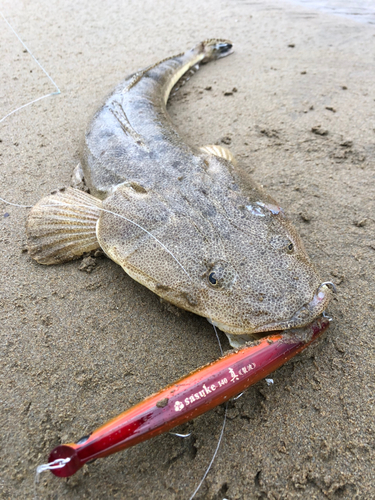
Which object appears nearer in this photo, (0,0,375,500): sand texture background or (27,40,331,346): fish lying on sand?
(0,0,375,500): sand texture background

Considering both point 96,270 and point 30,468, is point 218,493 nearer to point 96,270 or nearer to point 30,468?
point 30,468

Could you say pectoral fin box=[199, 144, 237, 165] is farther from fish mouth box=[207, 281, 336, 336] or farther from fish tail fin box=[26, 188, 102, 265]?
fish mouth box=[207, 281, 336, 336]

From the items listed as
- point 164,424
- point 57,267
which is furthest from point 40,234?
point 164,424

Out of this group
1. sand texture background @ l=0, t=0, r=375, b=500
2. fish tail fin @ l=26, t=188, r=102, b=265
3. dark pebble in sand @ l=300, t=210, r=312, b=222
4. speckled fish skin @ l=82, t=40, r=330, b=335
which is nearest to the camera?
sand texture background @ l=0, t=0, r=375, b=500

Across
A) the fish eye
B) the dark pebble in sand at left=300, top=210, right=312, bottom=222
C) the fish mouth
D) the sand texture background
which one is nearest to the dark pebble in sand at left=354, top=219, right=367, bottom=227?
the sand texture background

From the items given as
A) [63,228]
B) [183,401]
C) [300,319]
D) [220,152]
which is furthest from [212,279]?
[220,152]

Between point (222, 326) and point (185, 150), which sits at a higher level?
point (185, 150)

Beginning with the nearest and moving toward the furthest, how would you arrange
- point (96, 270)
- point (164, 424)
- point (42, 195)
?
1. point (164, 424)
2. point (96, 270)
3. point (42, 195)

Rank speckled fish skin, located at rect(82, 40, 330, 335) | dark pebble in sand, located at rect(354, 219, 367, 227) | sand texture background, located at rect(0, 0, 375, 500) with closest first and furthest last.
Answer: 1. sand texture background, located at rect(0, 0, 375, 500)
2. speckled fish skin, located at rect(82, 40, 330, 335)
3. dark pebble in sand, located at rect(354, 219, 367, 227)
